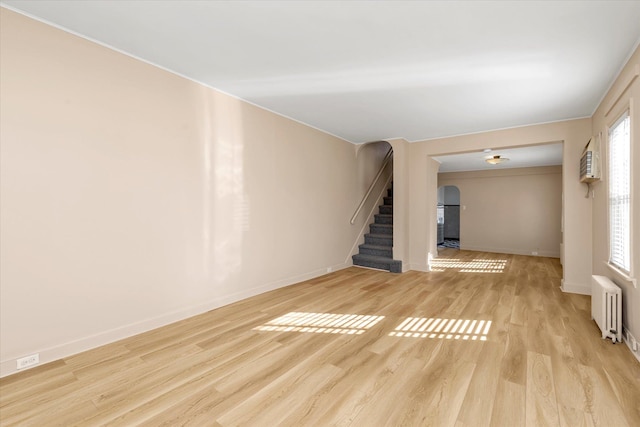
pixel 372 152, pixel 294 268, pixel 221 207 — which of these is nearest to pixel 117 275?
pixel 221 207

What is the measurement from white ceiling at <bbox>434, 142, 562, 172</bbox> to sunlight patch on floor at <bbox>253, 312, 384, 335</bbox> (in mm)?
4194

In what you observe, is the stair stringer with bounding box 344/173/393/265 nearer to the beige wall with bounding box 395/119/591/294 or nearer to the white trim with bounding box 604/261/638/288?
the beige wall with bounding box 395/119/591/294

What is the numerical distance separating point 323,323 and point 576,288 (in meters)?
3.86

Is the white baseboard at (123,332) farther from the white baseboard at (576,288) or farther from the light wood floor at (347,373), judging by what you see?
the white baseboard at (576,288)

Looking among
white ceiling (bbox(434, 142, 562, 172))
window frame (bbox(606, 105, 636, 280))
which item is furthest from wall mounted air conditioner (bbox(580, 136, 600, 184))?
white ceiling (bbox(434, 142, 562, 172))

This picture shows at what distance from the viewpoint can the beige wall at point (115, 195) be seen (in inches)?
83.0

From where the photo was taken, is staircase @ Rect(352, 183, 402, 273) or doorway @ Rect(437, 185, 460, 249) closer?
staircase @ Rect(352, 183, 402, 273)

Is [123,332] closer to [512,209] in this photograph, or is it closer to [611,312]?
[611,312]

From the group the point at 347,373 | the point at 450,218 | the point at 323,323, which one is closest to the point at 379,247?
the point at 323,323

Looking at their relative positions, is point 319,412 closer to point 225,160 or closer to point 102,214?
point 102,214

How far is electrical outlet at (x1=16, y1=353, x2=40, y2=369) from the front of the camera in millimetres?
2086

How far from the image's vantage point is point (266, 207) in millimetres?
4098

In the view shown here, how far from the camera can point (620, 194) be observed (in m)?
2.89

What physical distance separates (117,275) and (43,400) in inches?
39.7
